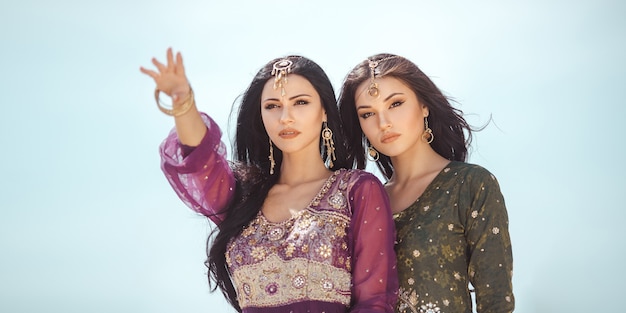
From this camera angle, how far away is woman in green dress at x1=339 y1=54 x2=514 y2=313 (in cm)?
529

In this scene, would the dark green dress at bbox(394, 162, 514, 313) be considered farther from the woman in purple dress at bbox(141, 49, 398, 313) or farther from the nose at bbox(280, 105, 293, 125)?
the nose at bbox(280, 105, 293, 125)

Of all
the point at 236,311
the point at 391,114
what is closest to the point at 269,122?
the point at 391,114

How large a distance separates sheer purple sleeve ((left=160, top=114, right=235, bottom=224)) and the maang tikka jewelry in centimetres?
40

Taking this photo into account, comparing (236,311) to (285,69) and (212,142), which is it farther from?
(285,69)

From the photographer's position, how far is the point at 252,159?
5.79 metres

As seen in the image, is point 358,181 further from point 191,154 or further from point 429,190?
point 191,154

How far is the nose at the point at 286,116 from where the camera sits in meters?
5.31

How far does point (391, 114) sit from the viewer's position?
221 inches

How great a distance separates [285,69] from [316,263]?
1.08m

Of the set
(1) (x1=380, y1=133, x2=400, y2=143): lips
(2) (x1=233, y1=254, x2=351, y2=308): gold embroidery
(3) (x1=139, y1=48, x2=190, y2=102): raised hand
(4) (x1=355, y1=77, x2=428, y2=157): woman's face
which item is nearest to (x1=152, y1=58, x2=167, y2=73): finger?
(3) (x1=139, y1=48, x2=190, y2=102): raised hand

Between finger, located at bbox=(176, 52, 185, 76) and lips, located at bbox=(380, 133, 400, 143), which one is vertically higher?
finger, located at bbox=(176, 52, 185, 76)

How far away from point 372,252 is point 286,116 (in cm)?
86

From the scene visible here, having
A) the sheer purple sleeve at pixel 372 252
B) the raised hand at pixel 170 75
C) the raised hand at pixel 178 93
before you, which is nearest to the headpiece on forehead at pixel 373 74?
the sheer purple sleeve at pixel 372 252

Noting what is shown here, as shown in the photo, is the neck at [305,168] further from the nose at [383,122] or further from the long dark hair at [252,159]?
the nose at [383,122]
